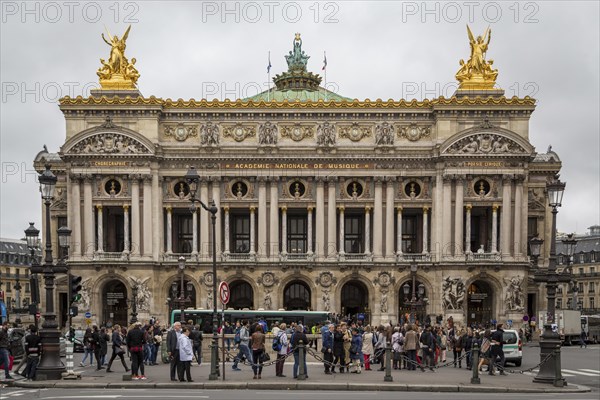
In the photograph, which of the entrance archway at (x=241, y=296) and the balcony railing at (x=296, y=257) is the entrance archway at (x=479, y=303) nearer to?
the balcony railing at (x=296, y=257)

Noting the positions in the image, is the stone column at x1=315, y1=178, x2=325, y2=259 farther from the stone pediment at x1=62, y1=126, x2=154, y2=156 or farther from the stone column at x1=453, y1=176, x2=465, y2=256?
the stone pediment at x1=62, y1=126, x2=154, y2=156

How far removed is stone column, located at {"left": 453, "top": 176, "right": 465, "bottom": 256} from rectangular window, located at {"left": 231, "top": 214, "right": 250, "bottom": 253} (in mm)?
19538

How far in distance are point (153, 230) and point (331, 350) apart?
4373 cm

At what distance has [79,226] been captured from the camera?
77438 millimetres

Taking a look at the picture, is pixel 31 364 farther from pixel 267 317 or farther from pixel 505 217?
pixel 505 217

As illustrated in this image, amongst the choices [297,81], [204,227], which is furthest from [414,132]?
[297,81]

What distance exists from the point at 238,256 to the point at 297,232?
24.3ft

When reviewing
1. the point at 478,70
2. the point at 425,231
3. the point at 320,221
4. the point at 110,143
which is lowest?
the point at 425,231

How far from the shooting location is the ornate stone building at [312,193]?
253ft

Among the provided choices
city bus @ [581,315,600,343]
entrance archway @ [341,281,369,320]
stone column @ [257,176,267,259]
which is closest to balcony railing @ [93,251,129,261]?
stone column @ [257,176,267,259]

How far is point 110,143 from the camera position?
77562 mm

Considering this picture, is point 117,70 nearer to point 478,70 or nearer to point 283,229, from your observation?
point 283,229

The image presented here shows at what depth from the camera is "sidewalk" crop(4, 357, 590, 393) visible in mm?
31047

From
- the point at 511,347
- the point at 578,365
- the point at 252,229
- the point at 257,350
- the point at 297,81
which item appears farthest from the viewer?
the point at 297,81
